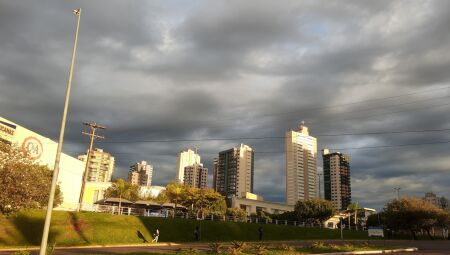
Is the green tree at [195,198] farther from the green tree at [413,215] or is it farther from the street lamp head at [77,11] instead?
the street lamp head at [77,11]

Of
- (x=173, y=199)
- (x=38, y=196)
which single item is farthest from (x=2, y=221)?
(x=173, y=199)

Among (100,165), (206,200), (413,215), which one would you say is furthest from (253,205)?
(100,165)

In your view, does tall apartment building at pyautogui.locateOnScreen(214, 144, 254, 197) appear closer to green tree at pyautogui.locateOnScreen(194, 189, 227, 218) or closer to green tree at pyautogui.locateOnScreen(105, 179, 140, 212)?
green tree at pyautogui.locateOnScreen(105, 179, 140, 212)

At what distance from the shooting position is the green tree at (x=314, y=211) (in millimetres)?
102188

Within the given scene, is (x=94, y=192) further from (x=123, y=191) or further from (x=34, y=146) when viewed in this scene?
(x=34, y=146)

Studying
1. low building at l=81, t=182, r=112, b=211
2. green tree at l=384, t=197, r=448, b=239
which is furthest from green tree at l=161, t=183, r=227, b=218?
green tree at l=384, t=197, r=448, b=239

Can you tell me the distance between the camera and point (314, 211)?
337 feet

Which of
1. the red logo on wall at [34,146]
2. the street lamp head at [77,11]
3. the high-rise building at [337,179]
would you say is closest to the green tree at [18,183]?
the street lamp head at [77,11]

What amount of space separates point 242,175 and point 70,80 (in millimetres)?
177700

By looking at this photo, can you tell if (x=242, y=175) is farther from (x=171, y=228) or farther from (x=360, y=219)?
(x=171, y=228)

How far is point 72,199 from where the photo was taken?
79750 mm

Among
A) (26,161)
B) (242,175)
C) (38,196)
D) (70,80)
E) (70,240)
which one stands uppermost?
(242,175)

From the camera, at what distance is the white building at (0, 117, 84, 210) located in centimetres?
5969

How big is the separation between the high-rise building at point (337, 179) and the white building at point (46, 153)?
405 ft
